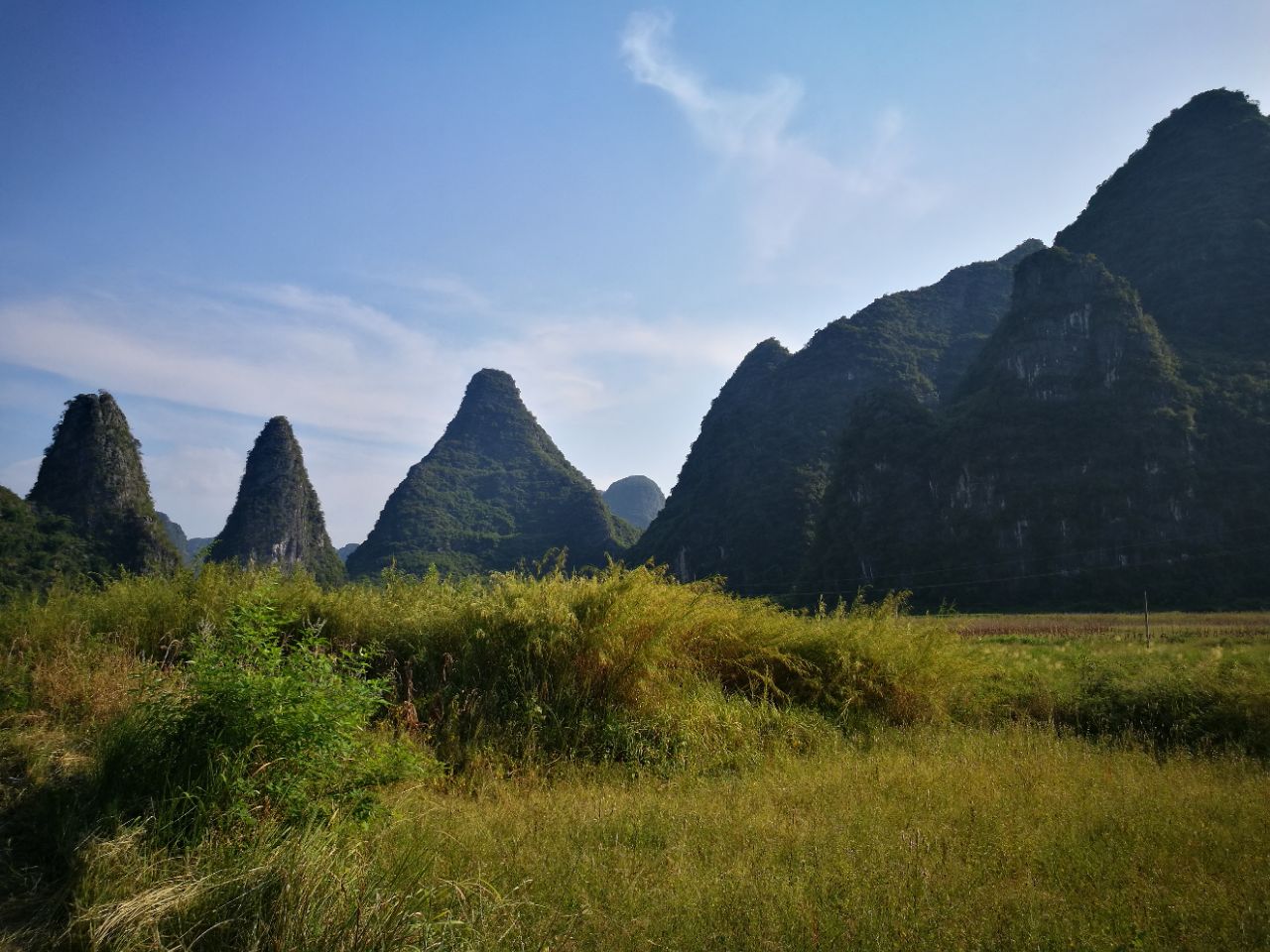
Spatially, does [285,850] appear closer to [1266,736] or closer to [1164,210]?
[1266,736]

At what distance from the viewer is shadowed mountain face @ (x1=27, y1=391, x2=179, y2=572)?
4731 centimetres

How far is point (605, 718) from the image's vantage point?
6.41 metres

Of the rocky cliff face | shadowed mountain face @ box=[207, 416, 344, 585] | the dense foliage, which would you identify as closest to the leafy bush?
the dense foliage

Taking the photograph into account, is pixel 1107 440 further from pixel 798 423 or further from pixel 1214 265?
pixel 798 423

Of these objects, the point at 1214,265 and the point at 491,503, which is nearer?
the point at 1214,265

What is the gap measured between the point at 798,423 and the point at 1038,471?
5272cm

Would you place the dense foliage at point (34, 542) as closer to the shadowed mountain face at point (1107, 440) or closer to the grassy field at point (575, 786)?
the grassy field at point (575, 786)

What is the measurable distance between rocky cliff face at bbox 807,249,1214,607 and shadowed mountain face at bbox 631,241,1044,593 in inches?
501

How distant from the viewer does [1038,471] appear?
204 ft

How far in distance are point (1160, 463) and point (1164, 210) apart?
51621 mm

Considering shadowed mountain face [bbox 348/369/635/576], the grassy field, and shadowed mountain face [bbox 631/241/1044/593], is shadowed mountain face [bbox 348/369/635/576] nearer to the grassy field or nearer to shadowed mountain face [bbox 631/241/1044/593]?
shadowed mountain face [bbox 631/241/1044/593]

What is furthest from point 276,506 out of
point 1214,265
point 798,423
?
point 1214,265

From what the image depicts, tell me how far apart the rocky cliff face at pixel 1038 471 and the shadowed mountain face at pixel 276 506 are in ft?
186

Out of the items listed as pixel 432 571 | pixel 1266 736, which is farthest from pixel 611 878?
pixel 1266 736
